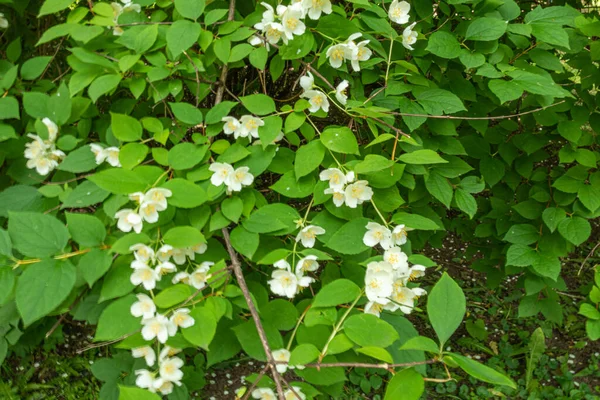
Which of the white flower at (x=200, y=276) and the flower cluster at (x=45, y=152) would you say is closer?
the white flower at (x=200, y=276)

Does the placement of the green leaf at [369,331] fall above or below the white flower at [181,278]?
above

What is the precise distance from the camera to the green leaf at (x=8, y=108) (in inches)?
52.3

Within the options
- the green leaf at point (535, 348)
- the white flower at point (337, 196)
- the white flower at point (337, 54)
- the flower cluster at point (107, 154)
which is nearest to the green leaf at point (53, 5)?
the flower cluster at point (107, 154)

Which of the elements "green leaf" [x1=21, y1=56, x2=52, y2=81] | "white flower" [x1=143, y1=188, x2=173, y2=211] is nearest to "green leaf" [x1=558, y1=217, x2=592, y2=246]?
"white flower" [x1=143, y1=188, x2=173, y2=211]

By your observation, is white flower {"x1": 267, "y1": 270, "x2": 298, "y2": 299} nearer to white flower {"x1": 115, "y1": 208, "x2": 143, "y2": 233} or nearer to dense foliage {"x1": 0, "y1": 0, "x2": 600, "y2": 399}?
dense foliage {"x1": 0, "y1": 0, "x2": 600, "y2": 399}

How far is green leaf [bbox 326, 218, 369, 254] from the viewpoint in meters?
1.23

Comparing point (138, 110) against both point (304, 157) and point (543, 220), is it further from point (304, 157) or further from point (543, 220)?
point (543, 220)

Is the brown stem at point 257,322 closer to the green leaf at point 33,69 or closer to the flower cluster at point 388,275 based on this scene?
the flower cluster at point 388,275

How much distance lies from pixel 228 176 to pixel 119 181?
244 mm

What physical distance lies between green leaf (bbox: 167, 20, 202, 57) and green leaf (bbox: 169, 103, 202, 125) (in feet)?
0.43

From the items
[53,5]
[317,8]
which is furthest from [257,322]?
[53,5]

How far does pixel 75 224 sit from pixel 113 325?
0.75 ft

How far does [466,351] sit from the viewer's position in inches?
114

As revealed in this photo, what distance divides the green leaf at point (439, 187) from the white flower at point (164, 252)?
87cm
